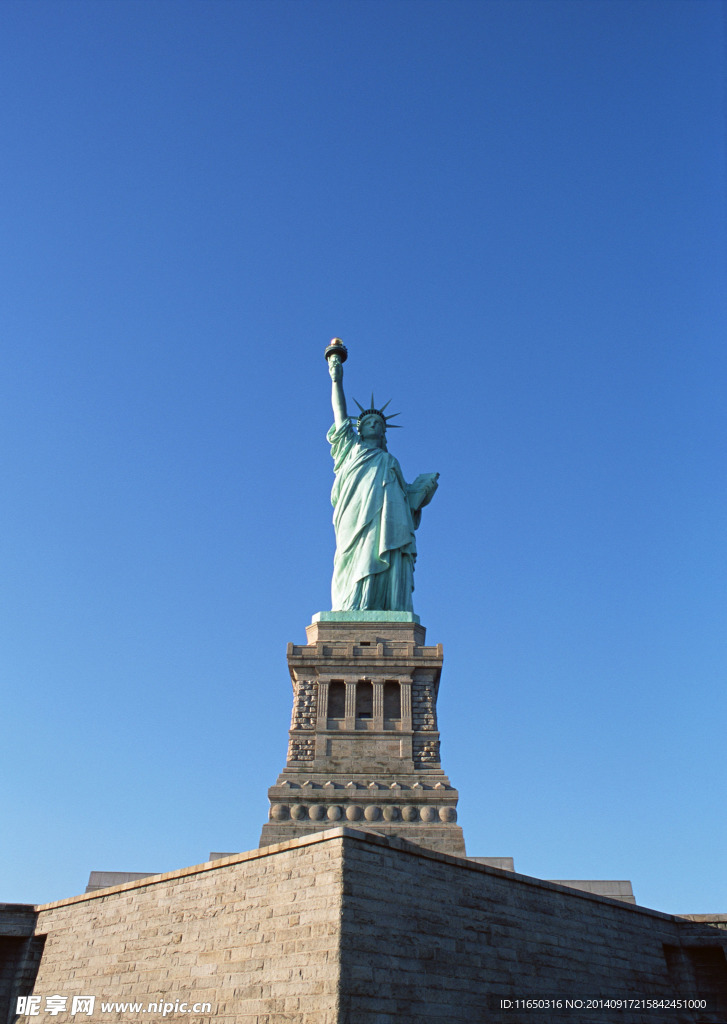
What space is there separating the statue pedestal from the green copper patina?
117cm

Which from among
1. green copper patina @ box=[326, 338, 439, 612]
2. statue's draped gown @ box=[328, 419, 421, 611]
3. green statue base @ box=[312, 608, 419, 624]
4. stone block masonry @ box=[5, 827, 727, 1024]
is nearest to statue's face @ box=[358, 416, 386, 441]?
green copper patina @ box=[326, 338, 439, 612]

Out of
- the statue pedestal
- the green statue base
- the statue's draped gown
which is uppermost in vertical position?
the statue's draped gown

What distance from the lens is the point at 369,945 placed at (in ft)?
29.6

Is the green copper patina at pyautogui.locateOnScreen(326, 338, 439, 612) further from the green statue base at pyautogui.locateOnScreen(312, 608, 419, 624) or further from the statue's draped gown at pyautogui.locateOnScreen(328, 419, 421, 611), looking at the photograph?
the green statue base at pyautogui.locateOnScreen(312, 608, 419, 624)

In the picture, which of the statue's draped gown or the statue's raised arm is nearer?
the statue's draped gown

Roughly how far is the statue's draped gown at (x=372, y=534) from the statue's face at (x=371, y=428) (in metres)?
0.63

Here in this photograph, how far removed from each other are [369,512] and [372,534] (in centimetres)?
64

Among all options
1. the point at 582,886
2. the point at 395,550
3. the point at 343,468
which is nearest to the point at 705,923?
the point at 582,886

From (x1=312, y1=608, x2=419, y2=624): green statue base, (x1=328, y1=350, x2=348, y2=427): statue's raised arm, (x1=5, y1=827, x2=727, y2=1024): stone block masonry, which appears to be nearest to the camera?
(x1=5, y1=827, x2=727, y2=1024): stone block masonry

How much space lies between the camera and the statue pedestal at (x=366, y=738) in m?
17.1

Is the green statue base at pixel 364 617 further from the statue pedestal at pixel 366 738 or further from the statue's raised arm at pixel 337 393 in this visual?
the statue's raised arm at pixel 337 393

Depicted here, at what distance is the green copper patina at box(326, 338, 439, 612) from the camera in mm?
22047

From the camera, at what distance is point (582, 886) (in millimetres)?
16578

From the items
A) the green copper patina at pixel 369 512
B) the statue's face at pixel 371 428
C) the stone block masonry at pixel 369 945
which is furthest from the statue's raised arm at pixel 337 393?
the stone block masonry at pixel 369 945
